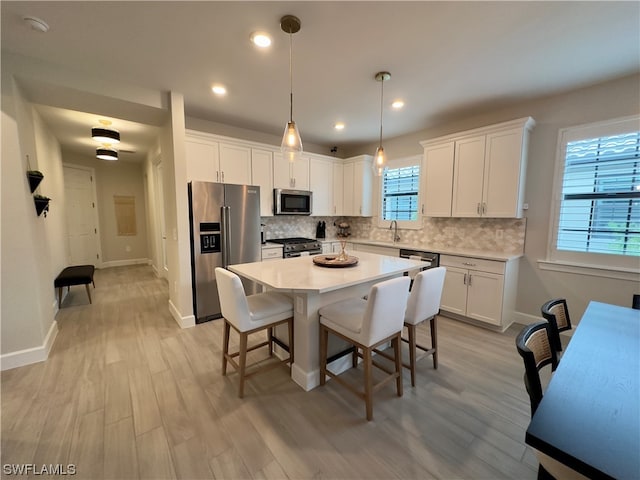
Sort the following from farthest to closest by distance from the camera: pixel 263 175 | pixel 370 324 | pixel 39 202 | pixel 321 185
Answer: pixel 321 185 → pixel 263 175 → pixel 39 202 → pixel 370 324

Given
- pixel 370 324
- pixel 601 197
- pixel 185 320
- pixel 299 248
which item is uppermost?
pixel 601 197

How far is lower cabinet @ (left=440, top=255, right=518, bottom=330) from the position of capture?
3.03m

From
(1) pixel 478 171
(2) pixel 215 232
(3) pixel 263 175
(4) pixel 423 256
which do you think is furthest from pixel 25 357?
(1) pixel 478 171

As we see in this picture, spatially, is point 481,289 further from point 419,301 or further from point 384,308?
point 384,308

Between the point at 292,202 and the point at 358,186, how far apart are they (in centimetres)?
131

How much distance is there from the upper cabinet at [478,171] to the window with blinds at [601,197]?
456mm

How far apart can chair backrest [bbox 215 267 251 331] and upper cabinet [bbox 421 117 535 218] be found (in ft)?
9.92

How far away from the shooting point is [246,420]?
1781 mm

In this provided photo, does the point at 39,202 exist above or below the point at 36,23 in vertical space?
below

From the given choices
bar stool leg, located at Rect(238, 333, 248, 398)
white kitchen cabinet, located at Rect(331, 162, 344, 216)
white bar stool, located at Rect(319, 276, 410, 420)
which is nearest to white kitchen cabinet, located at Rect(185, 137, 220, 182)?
white kitchen cabinet, located at Rect(331, 162, 344, 216)

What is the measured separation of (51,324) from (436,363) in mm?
3999

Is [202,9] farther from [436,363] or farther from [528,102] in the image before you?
[528,102]

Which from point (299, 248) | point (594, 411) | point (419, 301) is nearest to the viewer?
point (594, 411)

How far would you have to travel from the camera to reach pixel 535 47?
210cm
